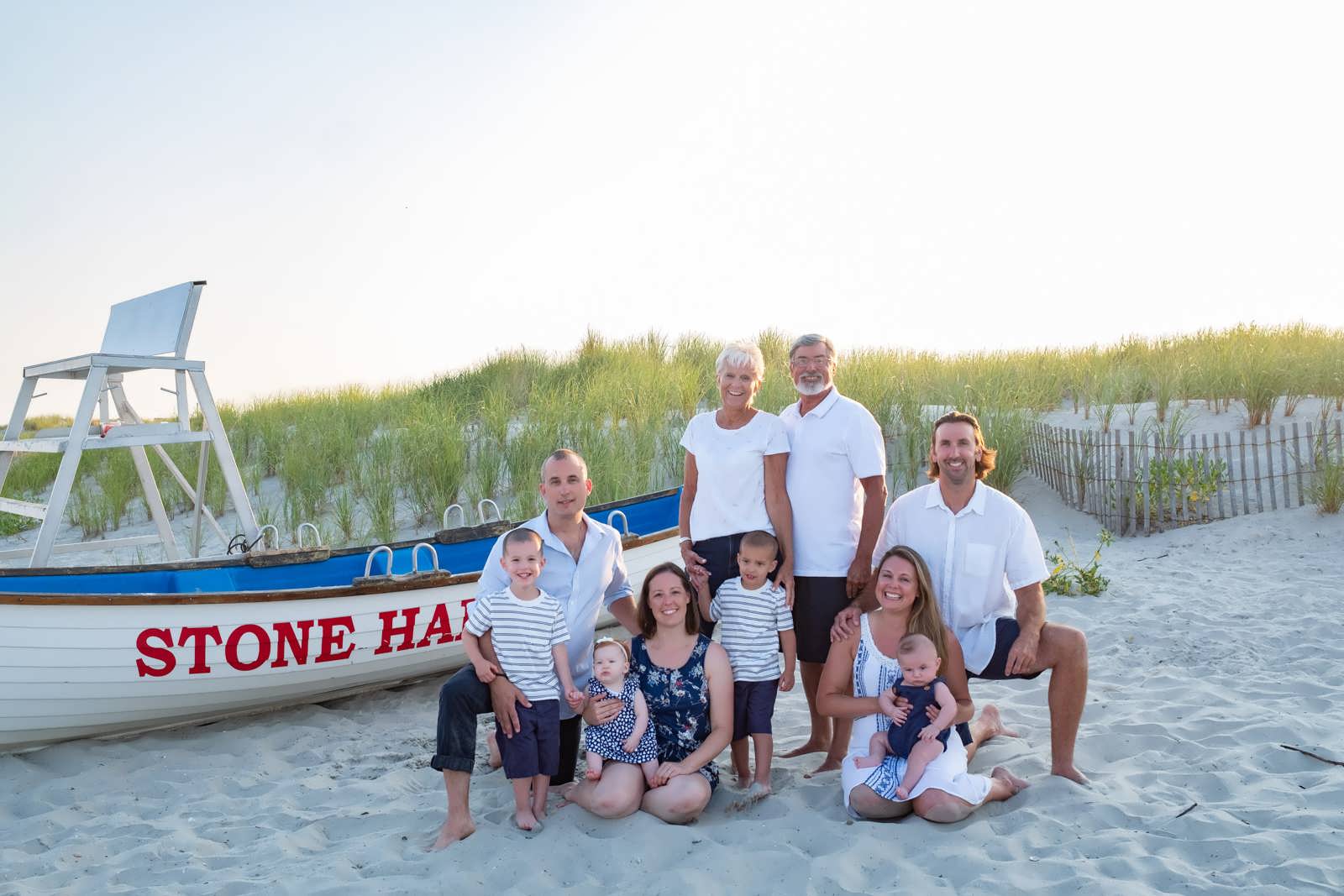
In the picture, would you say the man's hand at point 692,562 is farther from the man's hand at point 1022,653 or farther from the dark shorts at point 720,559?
the man's hand at point 1022,653

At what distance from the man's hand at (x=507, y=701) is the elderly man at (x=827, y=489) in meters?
1.27

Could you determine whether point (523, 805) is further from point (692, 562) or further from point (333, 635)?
point (333, 635)

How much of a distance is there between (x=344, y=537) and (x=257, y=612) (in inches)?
236

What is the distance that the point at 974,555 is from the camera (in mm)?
4066

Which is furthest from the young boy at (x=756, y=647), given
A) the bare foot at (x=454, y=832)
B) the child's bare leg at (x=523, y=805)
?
the bare foot at (x=454, y=832)

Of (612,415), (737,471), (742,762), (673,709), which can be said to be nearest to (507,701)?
(673,709)

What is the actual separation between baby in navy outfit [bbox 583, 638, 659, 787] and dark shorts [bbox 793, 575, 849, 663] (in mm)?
737

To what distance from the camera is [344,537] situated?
10.9 metres

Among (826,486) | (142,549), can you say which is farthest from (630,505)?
(142,549)

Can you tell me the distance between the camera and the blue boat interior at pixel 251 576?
5.54 metres

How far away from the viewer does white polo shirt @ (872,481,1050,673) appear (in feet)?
13.2

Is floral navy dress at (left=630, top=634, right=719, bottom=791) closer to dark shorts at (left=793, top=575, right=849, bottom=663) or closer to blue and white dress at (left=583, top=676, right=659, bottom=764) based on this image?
blue and white dress at (left=583, top=676, right=659, bottom=764)

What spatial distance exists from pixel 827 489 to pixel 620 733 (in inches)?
52.3

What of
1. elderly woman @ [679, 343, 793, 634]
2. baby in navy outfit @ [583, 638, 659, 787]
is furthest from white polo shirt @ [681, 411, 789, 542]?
baby in navy outfit @ [583, 638, 659, 787]
